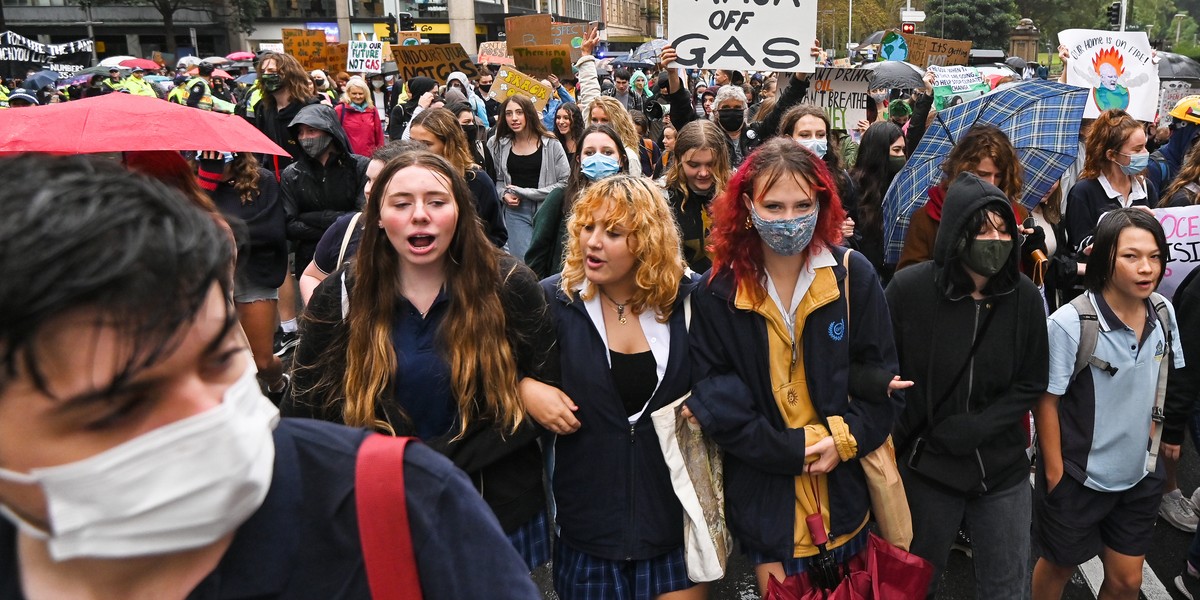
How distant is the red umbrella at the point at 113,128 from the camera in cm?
393

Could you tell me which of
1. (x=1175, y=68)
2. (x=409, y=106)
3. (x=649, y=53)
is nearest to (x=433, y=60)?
(x=409, y=106)

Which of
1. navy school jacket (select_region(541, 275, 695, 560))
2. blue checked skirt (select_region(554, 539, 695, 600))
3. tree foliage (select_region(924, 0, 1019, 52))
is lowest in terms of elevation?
blue checked skirt (select_region(554, 539, 695, 600))

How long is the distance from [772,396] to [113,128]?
3.14 meters

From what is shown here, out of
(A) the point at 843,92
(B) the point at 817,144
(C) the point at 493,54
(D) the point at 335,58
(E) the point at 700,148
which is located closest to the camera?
(E) the point at 700,148

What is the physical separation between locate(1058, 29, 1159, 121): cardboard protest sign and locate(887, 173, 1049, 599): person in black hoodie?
6000mm

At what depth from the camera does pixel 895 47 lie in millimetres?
12289

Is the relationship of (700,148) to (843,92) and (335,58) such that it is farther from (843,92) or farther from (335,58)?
(335,58)

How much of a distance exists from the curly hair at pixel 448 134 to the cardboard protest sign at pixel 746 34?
179 cm

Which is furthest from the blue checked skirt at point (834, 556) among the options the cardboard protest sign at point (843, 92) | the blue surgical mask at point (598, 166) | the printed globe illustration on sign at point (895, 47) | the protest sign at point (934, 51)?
the protest sign at point (934, 51)

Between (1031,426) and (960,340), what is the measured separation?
4.62ft

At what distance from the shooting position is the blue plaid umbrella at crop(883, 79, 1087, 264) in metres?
4.57

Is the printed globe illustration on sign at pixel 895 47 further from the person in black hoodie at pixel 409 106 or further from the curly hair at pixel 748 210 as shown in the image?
the curly hair at pixel 748 210

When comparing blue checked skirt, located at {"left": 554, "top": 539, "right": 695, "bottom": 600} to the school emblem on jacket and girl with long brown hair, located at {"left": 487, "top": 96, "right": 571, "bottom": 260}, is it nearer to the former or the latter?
the school emblem on jacket

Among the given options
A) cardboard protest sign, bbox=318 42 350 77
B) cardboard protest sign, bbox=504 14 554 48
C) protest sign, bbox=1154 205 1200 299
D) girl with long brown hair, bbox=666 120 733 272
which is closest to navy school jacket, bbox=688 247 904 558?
girl with long brown hair, bbox=666 120 733 272
